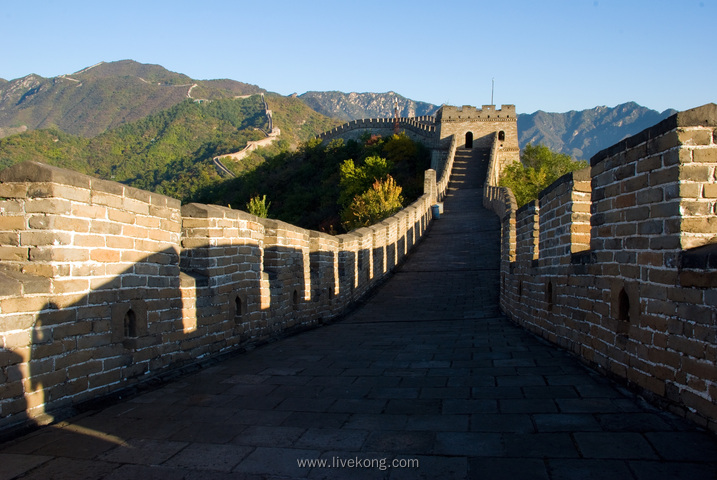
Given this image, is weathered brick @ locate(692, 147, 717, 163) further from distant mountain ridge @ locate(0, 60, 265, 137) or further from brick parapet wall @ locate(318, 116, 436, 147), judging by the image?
distant mountain ridge @ locate(0, 60, 265, 137)

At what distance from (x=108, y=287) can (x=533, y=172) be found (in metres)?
40.2

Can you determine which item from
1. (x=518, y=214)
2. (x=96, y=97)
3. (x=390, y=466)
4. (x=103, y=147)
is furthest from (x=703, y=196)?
(x=96, y=97)

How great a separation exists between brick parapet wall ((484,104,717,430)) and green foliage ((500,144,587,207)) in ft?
79.8

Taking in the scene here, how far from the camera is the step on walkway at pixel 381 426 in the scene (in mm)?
2945

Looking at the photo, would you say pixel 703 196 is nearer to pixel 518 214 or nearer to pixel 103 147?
pixel 518 214

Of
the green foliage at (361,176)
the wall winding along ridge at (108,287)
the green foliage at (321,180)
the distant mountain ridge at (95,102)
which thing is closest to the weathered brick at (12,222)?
the wall winding along ridge at (108,287)

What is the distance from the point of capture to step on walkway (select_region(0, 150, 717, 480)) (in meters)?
2.95

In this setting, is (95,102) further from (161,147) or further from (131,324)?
(131,324)

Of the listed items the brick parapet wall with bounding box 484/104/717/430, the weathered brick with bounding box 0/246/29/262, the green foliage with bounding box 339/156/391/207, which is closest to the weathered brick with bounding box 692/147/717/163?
the brick parapet wall with bounding box 484/104/717/430

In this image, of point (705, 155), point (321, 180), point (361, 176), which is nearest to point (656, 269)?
point (705, 155)

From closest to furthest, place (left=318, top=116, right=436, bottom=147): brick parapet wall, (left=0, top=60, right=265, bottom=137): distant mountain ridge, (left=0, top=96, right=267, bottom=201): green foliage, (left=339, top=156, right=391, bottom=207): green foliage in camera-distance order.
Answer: (left=339, top=156, right=391, bottom=207): green foliage → (left=318, top=116, right=436, bottom=147): brick parapet wall → (left=0, top=96, right=267, bottom=201): green foliage → (left=0, top=60, right=265, bottom=137): distant mountain ridge

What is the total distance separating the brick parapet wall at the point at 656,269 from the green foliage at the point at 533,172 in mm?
24321

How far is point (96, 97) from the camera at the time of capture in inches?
7160

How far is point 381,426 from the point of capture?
3605 mm
